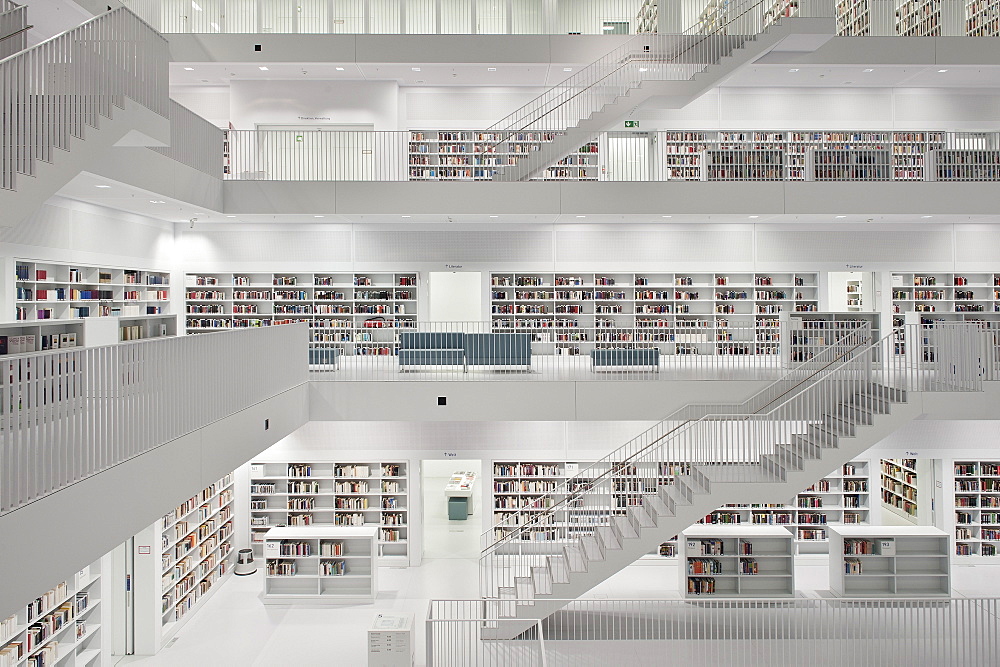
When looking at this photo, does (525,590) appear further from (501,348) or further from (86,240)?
(86,240)

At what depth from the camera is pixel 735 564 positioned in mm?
10719

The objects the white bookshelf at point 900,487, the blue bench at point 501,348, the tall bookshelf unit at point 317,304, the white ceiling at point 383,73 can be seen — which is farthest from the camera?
the tall bookshelf unit at point 317,304

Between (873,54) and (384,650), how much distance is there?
12.1 metres

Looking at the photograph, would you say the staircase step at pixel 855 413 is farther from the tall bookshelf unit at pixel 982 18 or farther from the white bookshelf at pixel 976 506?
the tall bookshelf unit at pixel 982 18

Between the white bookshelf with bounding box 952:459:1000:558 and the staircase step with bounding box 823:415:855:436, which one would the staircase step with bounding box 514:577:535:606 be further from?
the white bookshelf with bounding box 952:459:1000:558

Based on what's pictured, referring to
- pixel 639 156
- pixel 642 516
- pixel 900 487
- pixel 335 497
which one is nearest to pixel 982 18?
pixel 639 156

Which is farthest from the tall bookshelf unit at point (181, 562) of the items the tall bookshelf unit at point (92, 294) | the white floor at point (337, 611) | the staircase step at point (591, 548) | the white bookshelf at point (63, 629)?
the staircase step at point (591, 548)

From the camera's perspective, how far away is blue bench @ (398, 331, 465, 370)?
11.0 metres

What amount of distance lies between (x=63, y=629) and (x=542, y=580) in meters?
5.22

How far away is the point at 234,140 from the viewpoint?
43.9ft

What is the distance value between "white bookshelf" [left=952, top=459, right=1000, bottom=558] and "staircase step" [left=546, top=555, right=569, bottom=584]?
7.63 m

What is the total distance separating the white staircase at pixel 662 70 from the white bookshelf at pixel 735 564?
6.17 metres

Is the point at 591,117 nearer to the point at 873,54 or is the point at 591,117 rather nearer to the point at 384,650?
the point at 873,54

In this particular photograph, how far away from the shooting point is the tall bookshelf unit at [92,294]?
7.44 metres
